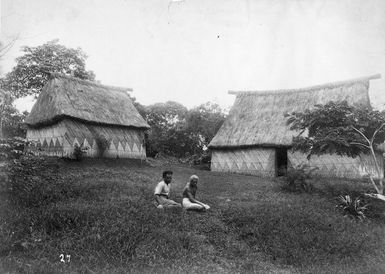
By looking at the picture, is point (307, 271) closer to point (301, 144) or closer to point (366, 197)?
point (366, 197)

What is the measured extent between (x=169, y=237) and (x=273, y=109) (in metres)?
18.8

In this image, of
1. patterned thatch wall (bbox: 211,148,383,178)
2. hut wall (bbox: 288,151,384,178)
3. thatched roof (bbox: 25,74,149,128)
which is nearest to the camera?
hut wall (bbox: 288,151,384,178)

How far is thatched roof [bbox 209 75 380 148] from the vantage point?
21.9 m

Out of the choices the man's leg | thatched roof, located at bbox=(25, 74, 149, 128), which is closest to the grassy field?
the man's leg

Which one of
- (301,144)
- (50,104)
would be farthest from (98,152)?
(301,144)

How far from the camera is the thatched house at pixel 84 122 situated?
19906mm

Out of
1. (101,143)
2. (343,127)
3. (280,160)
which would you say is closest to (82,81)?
(101,143)

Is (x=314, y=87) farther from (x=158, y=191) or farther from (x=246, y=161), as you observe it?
(x=158, y=191)

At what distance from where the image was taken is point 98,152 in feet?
68.8

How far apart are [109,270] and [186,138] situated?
26.3 metres

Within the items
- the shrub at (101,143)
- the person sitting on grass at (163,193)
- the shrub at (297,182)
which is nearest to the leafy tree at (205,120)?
the shrub at (101,143)

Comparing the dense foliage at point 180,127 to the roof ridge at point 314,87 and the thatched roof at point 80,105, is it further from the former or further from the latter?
the thatched roof at point 80,105

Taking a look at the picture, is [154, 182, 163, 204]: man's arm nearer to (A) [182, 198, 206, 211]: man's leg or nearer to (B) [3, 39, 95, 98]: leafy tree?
(A) [182, 198, 206, 211]: man's leg

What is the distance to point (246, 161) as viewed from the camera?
2312 centimetres
